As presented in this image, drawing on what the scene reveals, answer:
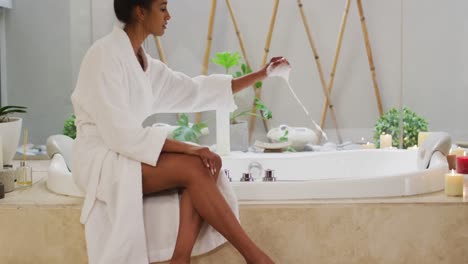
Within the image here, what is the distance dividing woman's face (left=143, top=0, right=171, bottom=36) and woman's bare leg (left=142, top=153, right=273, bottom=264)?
17.3 inches

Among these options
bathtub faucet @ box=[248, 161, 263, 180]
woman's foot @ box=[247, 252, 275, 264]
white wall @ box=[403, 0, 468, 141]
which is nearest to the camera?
woman's foot @ box=[247, 252, 275, 264]

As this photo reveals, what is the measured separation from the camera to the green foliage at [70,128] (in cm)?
377

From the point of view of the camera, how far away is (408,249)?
2.65 m

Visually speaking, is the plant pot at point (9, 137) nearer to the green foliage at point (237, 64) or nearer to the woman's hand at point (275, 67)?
the green foliage at point (237, 64)

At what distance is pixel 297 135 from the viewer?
12.6 ft

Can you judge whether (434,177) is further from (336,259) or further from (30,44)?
(30,44)

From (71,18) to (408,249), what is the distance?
1.95m

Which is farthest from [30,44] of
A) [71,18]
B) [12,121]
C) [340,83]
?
[340,83]

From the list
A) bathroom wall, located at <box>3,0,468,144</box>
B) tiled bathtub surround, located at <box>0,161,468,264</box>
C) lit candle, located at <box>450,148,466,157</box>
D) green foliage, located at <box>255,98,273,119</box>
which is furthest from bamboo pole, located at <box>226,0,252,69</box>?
tiled bathtub surround, located at <box>0,161,468,264</box>

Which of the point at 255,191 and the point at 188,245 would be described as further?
the point at 255,191

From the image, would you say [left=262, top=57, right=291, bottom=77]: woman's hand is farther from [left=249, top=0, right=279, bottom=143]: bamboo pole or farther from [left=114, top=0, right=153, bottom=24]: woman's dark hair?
[left=249, top=0, right=279, bottom=143]: bamboo pole

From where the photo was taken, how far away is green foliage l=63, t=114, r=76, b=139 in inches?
148

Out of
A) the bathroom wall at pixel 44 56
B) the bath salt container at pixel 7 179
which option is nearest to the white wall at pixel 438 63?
the bathroom wall at pixel 44 56

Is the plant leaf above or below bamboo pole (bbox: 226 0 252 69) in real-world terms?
below
